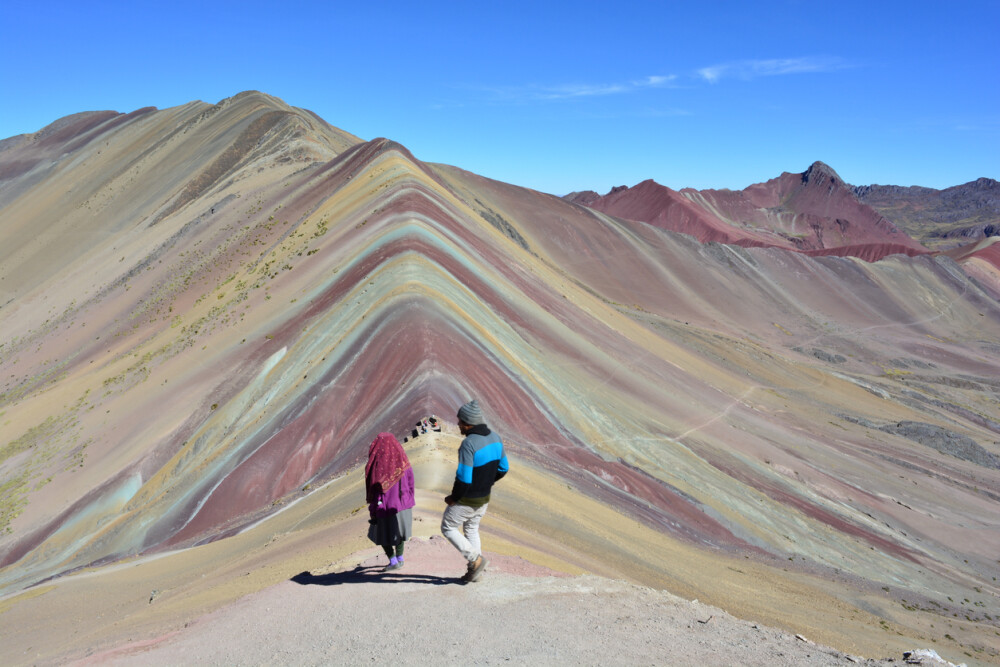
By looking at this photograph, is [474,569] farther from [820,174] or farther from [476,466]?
[820,174]

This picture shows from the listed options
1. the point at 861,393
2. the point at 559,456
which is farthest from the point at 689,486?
the point at 861,393

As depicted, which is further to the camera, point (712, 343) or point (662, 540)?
point (712, 343)

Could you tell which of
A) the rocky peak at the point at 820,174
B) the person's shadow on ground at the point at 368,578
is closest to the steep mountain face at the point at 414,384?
the person's shadow on ground at the point at 368,578

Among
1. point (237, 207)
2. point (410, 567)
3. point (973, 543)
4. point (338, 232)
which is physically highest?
point (237, 207)

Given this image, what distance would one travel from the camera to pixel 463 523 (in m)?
6.49

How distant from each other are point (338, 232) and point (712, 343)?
25777mm

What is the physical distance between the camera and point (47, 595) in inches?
423

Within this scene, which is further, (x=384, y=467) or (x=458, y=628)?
(x=384, y=467)

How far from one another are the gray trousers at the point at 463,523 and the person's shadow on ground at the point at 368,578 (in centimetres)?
47

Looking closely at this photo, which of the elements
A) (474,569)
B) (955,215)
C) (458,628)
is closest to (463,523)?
(474,569)

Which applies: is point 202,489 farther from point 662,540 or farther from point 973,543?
point 973,543

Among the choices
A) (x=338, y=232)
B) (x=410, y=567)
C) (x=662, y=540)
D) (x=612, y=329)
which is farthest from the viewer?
(x=612, y=329)

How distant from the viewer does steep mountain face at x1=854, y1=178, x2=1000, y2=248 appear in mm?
157875

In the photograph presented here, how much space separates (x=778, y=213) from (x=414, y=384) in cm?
13934
